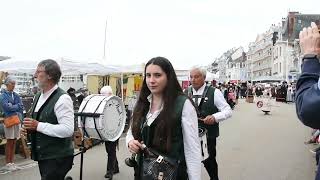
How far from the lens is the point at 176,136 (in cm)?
280

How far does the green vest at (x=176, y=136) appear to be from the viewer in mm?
2775

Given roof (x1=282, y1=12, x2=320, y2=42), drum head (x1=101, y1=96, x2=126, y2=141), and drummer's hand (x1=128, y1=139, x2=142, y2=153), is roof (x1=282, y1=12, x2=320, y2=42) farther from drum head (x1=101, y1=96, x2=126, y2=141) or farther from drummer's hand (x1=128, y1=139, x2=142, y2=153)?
drummer's hand (x1=128, y1=139, x2=142, y2=153)

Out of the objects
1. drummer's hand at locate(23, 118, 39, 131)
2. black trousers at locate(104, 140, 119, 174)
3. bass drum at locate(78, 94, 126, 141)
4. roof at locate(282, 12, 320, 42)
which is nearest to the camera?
drummer's hand at locate(23, 118, 39, 131)

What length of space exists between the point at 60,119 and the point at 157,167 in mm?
1419

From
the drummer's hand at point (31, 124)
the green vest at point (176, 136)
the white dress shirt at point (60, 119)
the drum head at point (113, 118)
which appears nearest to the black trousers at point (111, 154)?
the drum head at point (113, 118)

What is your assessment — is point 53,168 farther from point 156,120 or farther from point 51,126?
point 156,120

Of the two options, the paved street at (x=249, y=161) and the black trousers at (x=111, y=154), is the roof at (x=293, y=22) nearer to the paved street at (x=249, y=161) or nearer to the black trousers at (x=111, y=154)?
the paved street at (x=249, y=161)

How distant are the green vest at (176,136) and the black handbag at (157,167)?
0.07 m

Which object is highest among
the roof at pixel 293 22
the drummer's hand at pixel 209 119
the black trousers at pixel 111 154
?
the roof at pixel 293 22

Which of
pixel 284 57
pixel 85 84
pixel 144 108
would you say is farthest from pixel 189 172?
pixel 284 57

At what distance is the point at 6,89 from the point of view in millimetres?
7980

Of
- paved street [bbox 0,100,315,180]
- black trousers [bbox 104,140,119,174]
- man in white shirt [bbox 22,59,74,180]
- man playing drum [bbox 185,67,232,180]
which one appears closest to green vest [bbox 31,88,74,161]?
man in white shirt [bbox 22,59,74,180]

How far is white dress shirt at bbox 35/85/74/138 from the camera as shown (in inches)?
142

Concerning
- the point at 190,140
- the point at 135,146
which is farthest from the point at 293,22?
the point at 135,146
